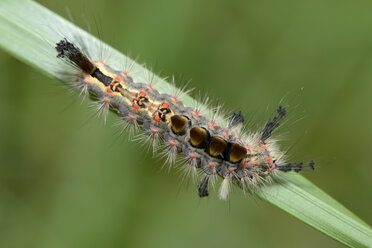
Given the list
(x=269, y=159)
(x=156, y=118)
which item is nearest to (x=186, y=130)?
(x=156, y=118)

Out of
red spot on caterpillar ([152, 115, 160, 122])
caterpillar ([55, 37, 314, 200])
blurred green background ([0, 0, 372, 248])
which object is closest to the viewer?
caterpillar ([55, 37, 314, 200])

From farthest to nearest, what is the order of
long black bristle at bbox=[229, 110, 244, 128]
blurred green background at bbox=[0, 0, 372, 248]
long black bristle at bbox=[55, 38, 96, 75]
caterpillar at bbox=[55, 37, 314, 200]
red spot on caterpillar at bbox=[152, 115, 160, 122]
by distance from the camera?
blurred green background at bbox=[0, 0, 372, 248] → long black bristle at bbox=[229, 110, 244, 128] → red spot on caterpillar at bbox=[152, 115, 160, 122] → caterpillar at bbox=[55, 37, 314, 200] → long black bristle at bbox=[55, 38, 96, 75]

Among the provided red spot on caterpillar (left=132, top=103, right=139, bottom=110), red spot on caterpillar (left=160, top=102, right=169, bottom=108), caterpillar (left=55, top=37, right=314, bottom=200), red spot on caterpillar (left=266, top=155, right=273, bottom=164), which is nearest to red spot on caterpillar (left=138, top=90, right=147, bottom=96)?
caterpillar (left=55, top=37, right=314, bottom=200)

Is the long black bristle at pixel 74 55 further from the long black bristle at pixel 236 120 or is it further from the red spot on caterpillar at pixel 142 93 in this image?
the long black bristle at pixel 236 120

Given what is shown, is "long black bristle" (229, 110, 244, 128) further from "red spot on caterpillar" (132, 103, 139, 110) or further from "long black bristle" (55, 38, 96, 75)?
"long black bristle" (55, 38, 96, 75)

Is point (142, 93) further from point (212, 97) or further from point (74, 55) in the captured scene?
point (212, 97)

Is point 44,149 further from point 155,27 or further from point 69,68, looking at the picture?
point 155,27
